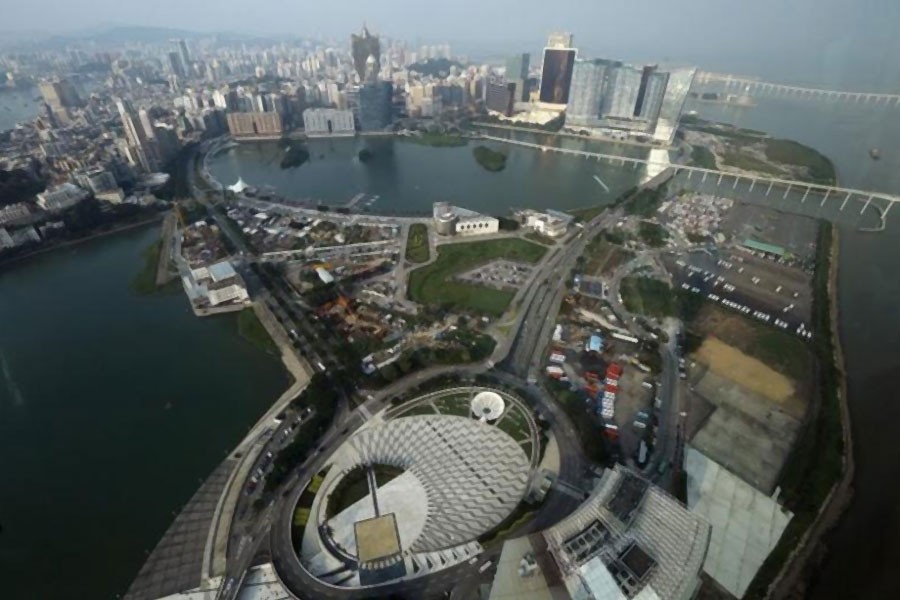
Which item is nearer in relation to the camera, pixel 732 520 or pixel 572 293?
pixel 732 520

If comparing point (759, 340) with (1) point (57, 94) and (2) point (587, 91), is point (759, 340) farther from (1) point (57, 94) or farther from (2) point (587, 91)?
(1) point (57, 94)

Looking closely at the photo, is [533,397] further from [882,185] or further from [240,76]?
[240,76]

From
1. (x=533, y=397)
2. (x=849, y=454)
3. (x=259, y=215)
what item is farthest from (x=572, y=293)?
(x=259, y=215)

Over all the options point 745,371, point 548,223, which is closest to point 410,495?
point 745,371

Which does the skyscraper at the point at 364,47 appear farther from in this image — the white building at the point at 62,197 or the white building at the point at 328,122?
the white building at the point at 62,197

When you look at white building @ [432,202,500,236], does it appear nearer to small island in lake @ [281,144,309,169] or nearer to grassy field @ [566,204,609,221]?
grassy field @ [566,204,609,221]

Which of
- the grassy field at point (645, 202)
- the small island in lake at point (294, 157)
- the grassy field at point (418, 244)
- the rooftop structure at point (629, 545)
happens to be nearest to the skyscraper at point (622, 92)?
the grassy field at point (645, 202)
